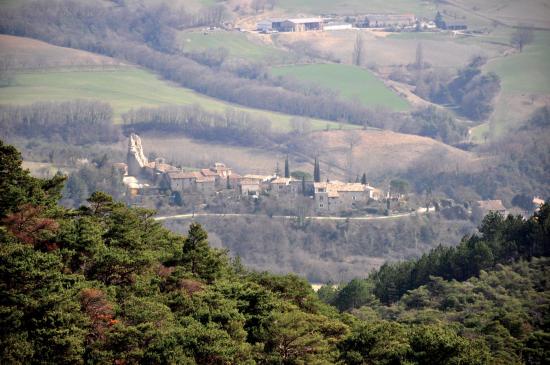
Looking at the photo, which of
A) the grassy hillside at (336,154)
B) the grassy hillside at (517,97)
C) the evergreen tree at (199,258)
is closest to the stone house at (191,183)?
the grassy hillside at (336,154)

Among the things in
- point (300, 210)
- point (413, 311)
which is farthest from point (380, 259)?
point (413, 311)

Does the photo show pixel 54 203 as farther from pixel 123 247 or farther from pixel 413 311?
pixel 413 311

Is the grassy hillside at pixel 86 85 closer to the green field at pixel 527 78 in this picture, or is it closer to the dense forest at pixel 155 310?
the green field at pixel 527 78

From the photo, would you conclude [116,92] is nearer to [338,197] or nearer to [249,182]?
[249,182]

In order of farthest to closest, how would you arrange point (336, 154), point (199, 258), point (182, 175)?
point (336, 154), point (182, 175), point (199, 258)

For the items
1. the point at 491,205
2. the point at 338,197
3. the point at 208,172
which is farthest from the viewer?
the point at 491,205

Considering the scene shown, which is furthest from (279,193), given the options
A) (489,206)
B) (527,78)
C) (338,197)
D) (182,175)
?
(527,78)

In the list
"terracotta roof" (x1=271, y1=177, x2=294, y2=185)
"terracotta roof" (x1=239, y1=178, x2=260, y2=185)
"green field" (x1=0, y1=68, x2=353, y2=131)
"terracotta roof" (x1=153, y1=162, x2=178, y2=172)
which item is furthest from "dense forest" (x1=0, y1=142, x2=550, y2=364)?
"green field" (x1=0, y1=68, x2=353, y2=131)
